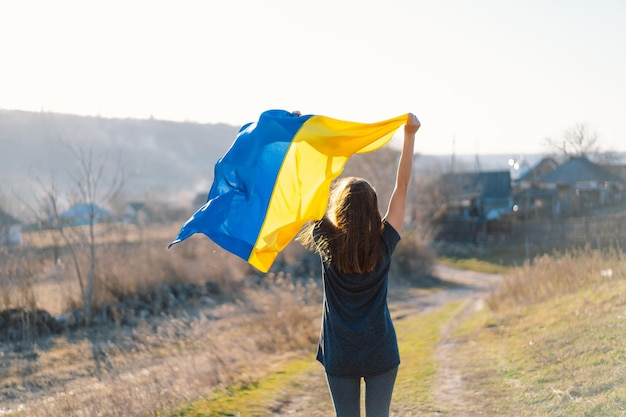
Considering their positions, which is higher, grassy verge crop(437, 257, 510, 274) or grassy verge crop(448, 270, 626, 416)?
grassy verge crop(448, 270, 626, 416)

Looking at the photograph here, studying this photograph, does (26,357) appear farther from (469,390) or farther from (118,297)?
(469,390)

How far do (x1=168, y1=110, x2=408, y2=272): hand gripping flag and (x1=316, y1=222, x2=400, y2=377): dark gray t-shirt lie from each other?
3.80ft

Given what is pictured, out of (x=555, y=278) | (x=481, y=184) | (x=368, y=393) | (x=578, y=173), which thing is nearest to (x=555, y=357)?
(x=368, y=393)

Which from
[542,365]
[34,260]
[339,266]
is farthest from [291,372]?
[34,260]

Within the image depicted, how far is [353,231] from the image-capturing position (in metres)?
3.66

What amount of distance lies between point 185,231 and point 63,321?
45.9ft

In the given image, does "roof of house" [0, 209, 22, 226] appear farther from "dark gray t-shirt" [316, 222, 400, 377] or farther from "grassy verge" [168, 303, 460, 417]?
"dark gray t-shirt" [316, 222, 400, 377]

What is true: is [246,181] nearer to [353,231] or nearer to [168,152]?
[353,231]

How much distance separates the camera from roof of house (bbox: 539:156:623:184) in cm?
5884

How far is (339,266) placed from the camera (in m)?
3.65

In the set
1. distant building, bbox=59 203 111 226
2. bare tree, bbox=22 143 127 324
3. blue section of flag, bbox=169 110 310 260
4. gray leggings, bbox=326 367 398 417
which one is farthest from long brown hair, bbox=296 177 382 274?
distant building, bbox=59 203 111 226

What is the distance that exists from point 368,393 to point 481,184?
5713cm

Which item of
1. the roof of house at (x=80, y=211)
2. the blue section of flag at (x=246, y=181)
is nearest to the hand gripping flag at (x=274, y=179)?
the blue section of flag at (x=246, y=181)

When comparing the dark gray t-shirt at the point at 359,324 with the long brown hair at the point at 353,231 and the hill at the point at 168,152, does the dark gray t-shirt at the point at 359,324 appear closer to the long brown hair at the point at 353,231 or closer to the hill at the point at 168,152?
the long brown hair at the point at 353,231
